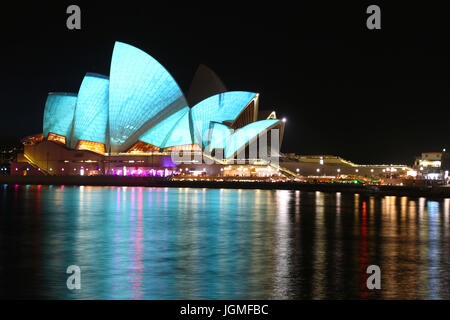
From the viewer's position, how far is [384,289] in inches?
449

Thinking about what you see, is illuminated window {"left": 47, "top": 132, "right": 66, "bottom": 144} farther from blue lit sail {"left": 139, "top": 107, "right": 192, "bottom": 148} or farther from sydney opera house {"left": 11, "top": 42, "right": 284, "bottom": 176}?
Result: blue lit sail {"left": 139, "top": 107, "right": 192, "bottom": 148}

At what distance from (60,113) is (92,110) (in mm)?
7015

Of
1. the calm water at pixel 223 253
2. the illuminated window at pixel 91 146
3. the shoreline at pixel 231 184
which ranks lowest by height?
the calm water at pixel 223 253

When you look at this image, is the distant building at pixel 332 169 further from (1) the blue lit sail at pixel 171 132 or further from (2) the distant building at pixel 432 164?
(1) the blue lit sail at pixel 171 132

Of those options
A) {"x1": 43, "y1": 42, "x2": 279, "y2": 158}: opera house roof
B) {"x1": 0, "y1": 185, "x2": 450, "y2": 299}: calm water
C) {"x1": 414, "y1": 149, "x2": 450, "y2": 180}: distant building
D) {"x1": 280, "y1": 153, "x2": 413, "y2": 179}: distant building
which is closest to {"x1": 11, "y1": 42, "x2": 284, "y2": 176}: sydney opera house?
{"x1": 43, "y1": 42, "x2": 279, "y2": 158}: opera house roof

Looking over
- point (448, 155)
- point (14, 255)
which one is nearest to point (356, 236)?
point (14, 255)

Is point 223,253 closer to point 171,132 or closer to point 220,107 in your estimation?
point 220,107

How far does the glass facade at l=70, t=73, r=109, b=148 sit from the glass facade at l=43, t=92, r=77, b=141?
2466 mm

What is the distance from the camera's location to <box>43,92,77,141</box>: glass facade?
7000 centimetres

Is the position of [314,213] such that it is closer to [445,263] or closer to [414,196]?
[445,263]

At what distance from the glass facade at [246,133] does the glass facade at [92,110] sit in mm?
16126

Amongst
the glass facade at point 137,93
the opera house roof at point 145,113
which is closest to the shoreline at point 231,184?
the opera house roof at point 145,113

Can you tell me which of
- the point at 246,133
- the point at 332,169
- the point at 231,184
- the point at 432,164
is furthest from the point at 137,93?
the point at 432,164

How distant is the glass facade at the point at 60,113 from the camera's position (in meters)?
70.0
